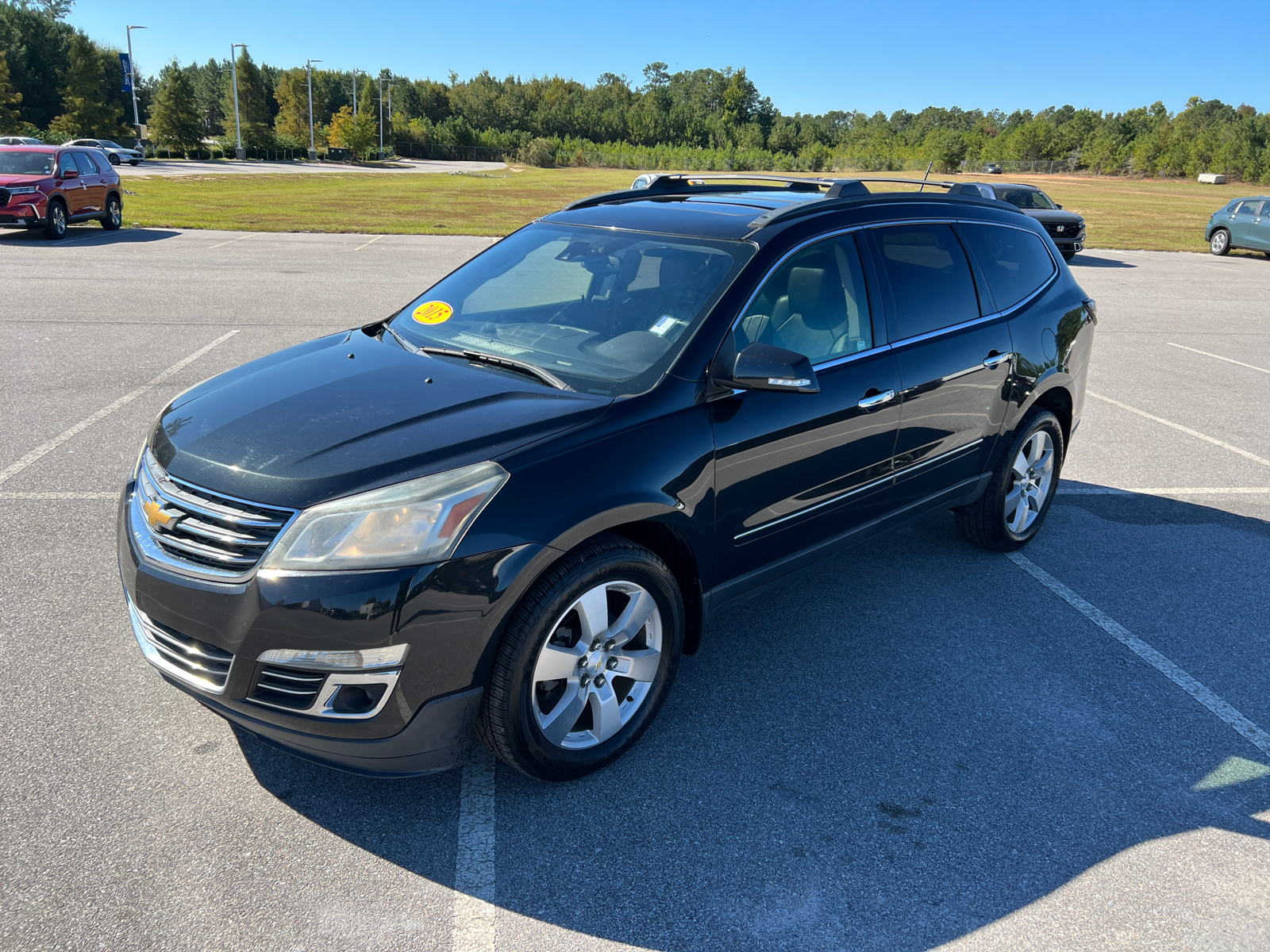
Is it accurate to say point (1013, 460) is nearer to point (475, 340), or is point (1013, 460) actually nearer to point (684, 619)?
point (684, 619)

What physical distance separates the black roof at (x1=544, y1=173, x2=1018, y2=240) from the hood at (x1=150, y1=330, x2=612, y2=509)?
3.62 feet

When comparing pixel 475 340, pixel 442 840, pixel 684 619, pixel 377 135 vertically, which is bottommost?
pixel 442 840

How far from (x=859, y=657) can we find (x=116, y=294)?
11.8 m

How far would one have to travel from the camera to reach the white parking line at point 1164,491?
6230 millimetres

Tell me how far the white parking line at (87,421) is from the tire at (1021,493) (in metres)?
5.79

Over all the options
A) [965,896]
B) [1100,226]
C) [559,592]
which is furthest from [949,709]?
[1100,226]

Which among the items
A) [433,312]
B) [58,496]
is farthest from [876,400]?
[58,496]

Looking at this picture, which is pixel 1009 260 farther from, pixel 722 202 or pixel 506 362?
pixel 506 362

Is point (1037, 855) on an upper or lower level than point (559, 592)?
lower

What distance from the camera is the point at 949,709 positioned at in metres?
3.59

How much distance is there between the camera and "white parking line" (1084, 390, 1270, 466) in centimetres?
728

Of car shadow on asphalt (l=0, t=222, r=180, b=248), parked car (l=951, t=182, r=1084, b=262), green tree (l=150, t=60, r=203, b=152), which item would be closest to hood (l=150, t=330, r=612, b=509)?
car shadow on asphalt (l=0, t=222, r=180, b=248)

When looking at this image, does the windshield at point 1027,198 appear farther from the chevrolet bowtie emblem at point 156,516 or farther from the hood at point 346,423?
the chevrolet bowtie emblem at point 156,516

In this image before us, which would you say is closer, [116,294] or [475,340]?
[475,340]
